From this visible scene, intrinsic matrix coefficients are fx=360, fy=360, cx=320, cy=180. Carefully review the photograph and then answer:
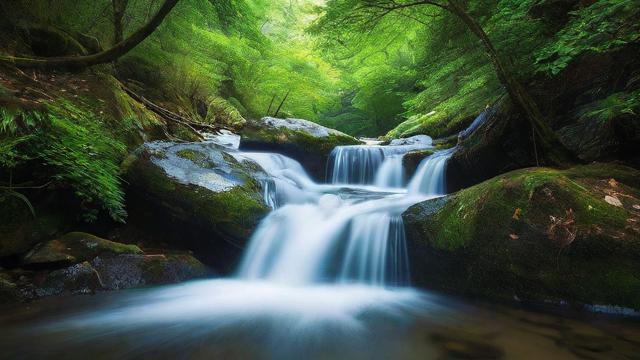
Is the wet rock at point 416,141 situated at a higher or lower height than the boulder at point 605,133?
higher

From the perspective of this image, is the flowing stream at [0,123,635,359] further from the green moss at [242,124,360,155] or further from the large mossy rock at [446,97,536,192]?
the green moss at [242,124,360,155]

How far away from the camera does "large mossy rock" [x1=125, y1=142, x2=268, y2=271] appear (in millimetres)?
4969

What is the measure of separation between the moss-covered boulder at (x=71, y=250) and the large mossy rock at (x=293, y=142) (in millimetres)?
5049

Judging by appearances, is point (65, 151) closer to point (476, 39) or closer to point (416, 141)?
point (476, 39)

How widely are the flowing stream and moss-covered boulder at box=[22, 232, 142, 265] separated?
1.59 ft

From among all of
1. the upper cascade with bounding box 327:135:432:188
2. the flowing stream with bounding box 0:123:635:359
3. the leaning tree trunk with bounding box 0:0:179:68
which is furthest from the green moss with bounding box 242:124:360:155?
the leaning tree trunk with bounding box 0:0:179:68

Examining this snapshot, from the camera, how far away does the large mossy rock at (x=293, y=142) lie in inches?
351

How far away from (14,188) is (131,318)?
1825mm

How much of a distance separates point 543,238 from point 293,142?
20.6ft

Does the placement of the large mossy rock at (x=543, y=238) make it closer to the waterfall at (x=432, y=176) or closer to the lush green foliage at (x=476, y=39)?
the lush green foliage at (x=476, y=39)

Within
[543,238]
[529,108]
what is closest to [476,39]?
[529,108]

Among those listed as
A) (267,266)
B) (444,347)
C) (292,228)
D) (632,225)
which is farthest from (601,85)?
(267,266)

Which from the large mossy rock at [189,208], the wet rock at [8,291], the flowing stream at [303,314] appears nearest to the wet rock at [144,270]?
the flowing stream at [303,314]

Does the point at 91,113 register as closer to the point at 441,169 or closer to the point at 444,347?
the point at 444,347
